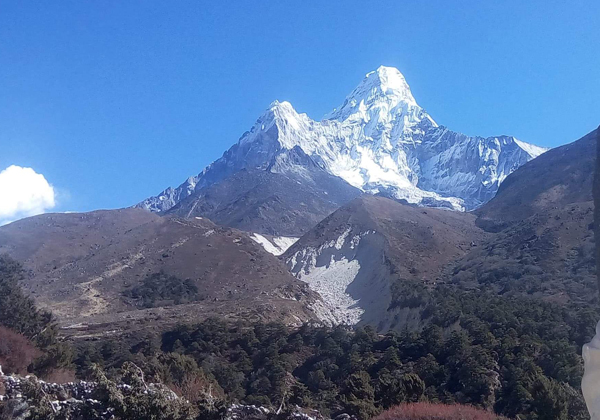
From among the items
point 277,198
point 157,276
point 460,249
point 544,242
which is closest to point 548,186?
point 460,249

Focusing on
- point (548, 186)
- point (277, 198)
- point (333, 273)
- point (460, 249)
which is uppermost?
point (277, 198)

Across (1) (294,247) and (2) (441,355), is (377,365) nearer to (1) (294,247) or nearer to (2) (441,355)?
(2) (441,355)

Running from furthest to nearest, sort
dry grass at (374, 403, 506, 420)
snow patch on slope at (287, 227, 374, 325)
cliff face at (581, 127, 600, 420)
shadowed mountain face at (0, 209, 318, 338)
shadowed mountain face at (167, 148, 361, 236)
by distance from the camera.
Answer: shadowed mountain face at (167, 148, 361, 236) < snow patch on slope at (287, 227, 374, 325) < shadowed mountain face at (0, 209, 318, 338) < dry grass at (374, 403, 506, 420) < cliff face at (581, 127, 600, 420)

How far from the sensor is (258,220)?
121 m

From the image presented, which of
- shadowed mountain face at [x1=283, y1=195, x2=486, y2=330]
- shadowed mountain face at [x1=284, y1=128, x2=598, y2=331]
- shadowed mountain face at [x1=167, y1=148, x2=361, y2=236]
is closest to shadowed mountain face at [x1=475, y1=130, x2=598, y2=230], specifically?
shadowed mountain face at [x1=284, y1=128, x2=598, y2=331]

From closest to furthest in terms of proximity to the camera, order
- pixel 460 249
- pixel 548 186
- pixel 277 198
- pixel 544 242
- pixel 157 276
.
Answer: pixel 544 242 < pixel 157 276 < pixel 460 249 < pixel 548 186 < pixel 277 198

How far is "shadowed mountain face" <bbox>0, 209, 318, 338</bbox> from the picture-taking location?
48781 mm

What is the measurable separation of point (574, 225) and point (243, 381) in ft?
139

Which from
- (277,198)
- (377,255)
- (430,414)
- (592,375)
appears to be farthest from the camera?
(277,198)

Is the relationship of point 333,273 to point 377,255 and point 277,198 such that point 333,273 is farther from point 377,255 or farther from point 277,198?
point 277,198

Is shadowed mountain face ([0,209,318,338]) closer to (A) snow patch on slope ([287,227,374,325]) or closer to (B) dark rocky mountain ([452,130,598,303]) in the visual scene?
(A) snow patch on slope ([287,227,374,325])

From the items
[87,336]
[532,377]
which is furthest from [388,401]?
[87,336]

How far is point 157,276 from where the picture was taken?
6284 centimetres

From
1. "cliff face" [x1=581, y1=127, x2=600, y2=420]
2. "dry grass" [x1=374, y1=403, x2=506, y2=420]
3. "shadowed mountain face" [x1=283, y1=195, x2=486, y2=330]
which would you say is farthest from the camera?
"shadowed mountain face" [x1=283, y1=195, x2=486, y2=330]
